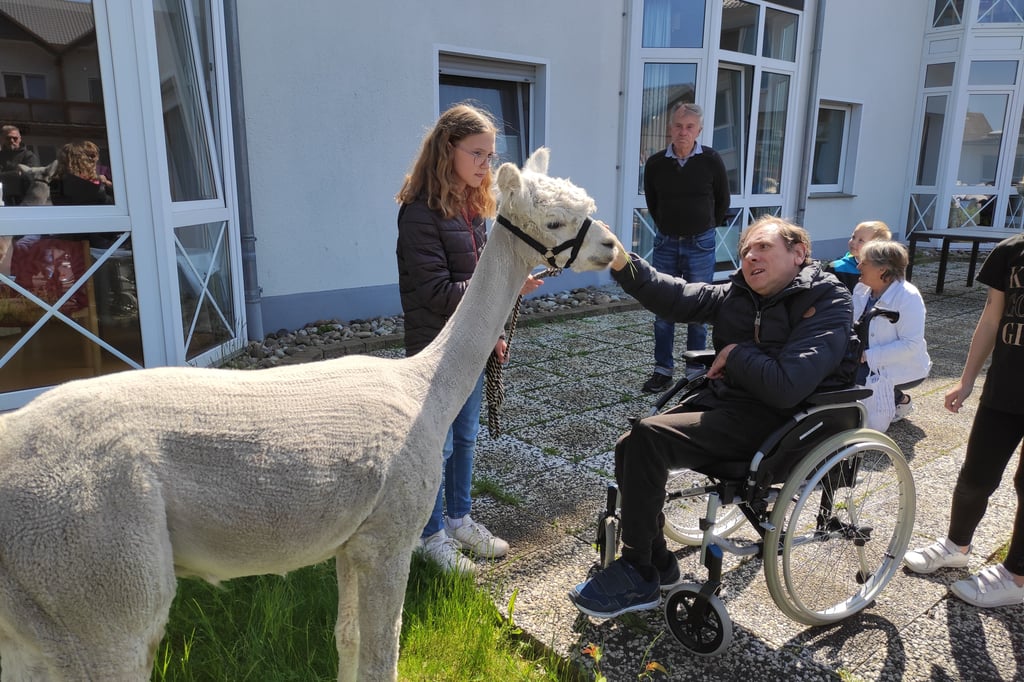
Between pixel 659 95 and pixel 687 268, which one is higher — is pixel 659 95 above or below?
above

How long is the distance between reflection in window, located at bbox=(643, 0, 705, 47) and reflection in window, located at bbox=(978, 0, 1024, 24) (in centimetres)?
854

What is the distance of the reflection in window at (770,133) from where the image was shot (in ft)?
34.6

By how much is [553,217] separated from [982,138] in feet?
54.1

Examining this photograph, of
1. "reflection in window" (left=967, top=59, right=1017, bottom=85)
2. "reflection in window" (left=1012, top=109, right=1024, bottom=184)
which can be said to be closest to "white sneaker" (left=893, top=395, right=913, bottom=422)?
"reflection in window" (left=967, top=59, right=1017, bottom=85)

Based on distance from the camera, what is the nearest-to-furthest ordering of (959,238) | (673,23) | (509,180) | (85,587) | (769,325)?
(85,587) < (509,180) < (769,325) < (673,23) < (959,238)

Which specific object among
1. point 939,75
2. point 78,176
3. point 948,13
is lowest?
point 78,176

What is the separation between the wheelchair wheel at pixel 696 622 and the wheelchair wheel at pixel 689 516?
37 cm

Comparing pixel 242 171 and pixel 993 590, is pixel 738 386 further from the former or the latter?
pixel 242 171

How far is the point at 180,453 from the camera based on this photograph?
151 cm

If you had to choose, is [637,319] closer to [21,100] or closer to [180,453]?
[21,100]

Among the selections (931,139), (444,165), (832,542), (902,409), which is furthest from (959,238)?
(444,165)

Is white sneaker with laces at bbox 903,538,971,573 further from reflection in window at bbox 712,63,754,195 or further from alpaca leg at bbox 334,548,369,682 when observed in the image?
reflection in window at bbox 712,63,754,195

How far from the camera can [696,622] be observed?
2.48 metres

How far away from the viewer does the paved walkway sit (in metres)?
2.50
